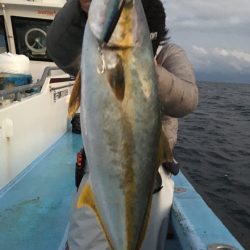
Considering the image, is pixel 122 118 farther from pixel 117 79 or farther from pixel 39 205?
pixel 39 205

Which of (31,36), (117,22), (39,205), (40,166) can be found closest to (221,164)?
(31,36)

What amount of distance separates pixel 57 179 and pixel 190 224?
3.23 m

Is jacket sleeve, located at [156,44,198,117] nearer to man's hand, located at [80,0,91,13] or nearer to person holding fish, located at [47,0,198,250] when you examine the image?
person holding fish, located at [47,0,198,250]

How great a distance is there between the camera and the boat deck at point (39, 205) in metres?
4.35

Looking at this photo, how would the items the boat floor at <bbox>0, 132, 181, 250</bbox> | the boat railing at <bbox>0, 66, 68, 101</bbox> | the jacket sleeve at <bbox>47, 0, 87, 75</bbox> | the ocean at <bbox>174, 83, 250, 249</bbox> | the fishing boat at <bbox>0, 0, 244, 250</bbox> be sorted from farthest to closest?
the ocean at <bbox>174, 83, 250, 249</bbox>
the boat railing at <bbox>0, 66, 68, 101</bbox>
the boat floor at <bbox>0, 132, 181, 250</bbox>
the fishing boat at <bbox>0, 0, 244, 250</bbox>
the jacket sleeve at <bbox>47, 0, 87, 75</bbox>

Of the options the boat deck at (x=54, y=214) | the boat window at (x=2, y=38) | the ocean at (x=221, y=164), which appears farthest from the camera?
the boat window at (x=2, y=38)

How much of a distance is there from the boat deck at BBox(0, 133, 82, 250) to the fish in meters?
2.56

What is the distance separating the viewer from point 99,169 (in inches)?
71.1

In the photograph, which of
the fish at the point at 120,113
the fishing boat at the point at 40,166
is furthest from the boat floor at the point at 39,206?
A: the fish at the point at 120,113

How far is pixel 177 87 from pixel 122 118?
1.94ft

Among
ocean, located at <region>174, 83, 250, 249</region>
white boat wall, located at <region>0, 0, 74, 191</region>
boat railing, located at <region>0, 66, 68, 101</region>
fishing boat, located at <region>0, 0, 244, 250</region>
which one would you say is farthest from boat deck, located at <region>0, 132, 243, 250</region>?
ocean, located at <region>174, 83, 250, 249</region>

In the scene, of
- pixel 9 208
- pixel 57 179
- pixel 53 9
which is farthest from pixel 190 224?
pixel 53 9

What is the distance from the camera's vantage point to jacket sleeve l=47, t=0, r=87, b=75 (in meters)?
2.18

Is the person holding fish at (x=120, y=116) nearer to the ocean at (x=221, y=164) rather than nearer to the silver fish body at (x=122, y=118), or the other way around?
the silver fish body at (x=122, y=118)
